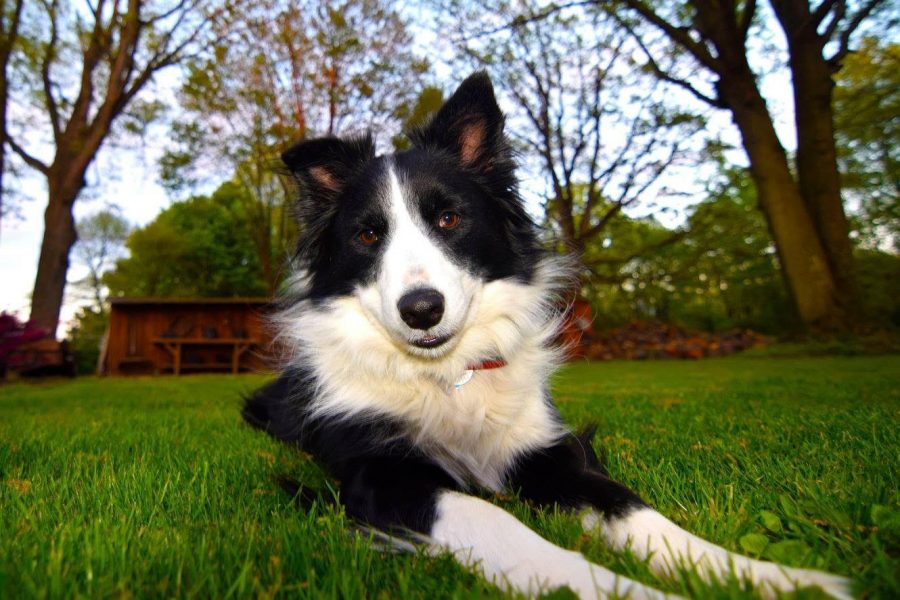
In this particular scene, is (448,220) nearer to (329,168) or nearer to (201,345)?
(329,168)

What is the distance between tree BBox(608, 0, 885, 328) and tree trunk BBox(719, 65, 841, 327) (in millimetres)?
21

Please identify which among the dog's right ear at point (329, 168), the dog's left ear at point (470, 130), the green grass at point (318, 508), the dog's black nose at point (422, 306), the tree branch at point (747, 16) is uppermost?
the tree branch at point (747, 16)

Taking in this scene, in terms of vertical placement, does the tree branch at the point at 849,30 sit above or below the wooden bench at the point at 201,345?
above

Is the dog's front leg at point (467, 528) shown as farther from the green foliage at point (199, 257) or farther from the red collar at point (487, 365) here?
the green foliage at point (199, 257)

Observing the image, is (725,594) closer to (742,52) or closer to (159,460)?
(159,460)

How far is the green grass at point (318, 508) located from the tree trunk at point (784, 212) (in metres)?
9.10

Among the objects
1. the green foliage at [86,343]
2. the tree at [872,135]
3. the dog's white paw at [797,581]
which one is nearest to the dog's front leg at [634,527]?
the dog's white paw at [797,581]

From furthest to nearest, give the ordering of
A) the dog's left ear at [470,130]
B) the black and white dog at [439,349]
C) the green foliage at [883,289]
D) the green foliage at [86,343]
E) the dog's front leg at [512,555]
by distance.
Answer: the green foliage at [86,343]
the green foliage at [883,289]
the dog's left ear at [470,130]
the black and white dog at [439,349]
the dog's front leg at [512,555]

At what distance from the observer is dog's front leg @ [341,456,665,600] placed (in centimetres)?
153

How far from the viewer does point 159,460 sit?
346cm

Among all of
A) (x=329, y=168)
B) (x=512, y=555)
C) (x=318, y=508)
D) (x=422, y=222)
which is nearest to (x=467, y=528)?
(x=512, y=555)

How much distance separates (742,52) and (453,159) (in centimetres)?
1328

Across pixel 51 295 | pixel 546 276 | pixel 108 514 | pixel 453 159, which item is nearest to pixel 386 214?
pixel 453 159

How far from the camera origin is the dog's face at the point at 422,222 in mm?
2691
